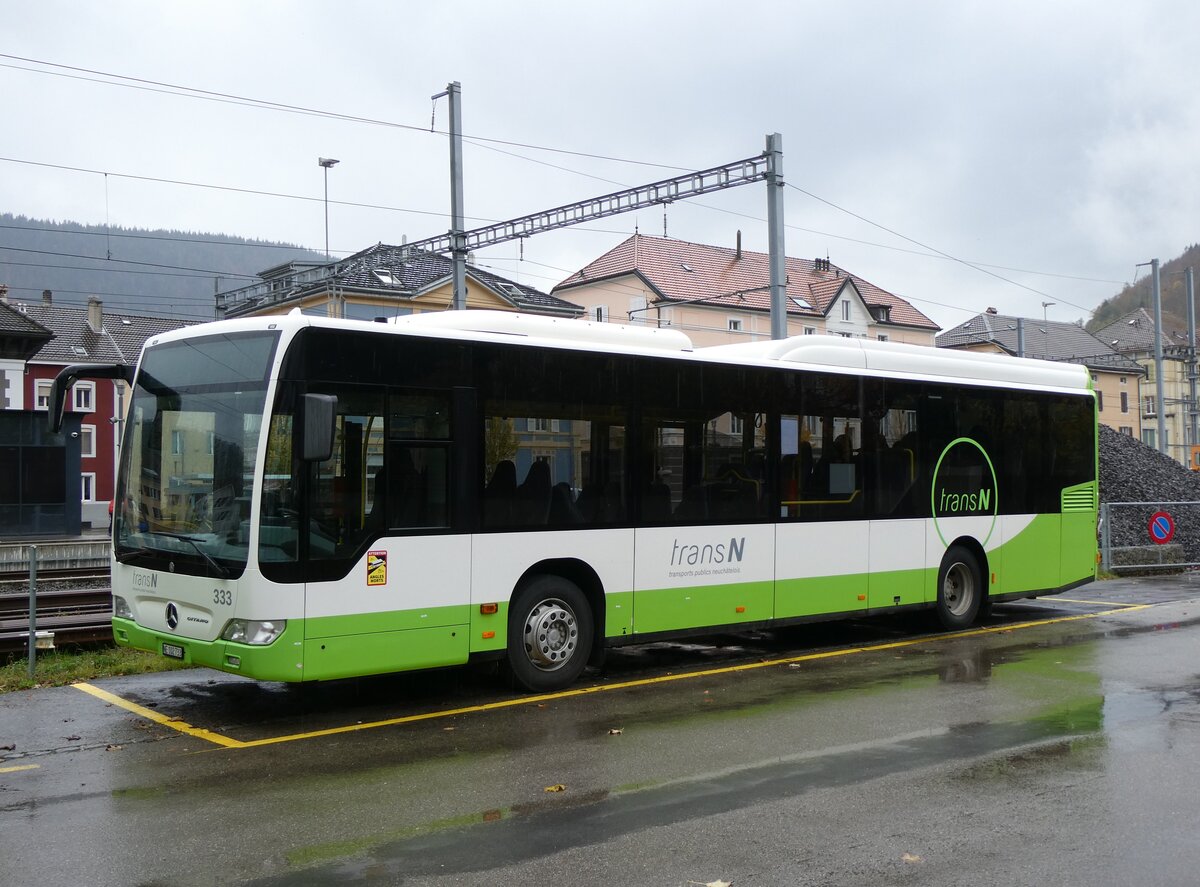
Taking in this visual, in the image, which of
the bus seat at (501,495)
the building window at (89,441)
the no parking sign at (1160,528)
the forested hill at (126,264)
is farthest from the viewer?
the forested hill at (126,264)

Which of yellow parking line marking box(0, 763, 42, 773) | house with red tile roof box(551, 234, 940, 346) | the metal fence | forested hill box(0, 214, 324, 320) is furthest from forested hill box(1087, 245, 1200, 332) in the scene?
yellow parking line marking box(0, 763, 42, 773)

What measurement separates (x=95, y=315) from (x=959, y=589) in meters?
70.9

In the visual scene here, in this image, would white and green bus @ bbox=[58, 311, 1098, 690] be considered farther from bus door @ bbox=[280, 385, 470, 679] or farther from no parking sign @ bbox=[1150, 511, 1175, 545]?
no parking sign @ bbox=[1150, 511, 1175, 545]

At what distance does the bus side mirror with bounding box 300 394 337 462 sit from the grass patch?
3.57 m

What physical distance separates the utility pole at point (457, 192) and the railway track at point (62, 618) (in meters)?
8.64

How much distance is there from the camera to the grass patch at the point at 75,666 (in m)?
11.1

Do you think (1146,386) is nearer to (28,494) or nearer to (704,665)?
(28,494)

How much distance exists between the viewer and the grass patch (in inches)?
438

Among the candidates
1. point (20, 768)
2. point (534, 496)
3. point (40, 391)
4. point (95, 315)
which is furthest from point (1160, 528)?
point (95, 315)

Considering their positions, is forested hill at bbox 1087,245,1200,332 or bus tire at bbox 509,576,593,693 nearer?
bus tire at bbox 509,576,593,693

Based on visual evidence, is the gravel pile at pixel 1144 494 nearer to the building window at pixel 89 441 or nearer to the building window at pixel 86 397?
the building window at pixel 89 441

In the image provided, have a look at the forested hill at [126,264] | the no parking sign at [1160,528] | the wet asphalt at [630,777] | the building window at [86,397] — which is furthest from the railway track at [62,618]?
the forested hill at [126,264]

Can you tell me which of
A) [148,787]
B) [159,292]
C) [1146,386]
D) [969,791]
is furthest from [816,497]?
[159,292]

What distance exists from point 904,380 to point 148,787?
954cm
